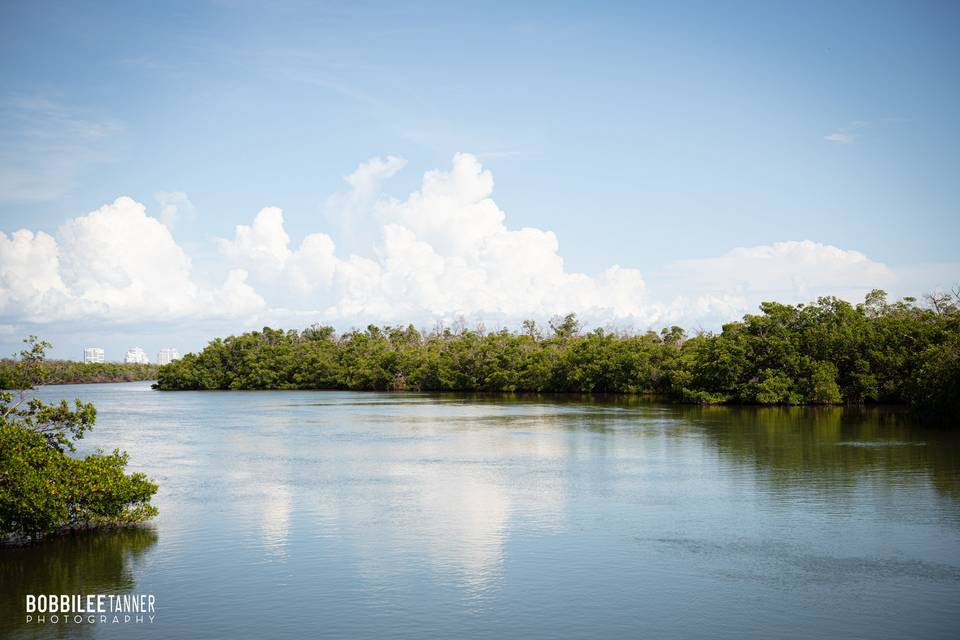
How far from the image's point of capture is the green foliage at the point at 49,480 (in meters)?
17.1

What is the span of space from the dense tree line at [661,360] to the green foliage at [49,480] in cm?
3786

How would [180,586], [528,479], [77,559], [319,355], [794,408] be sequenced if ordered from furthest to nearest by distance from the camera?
[319,355], [794,408], [528,479], [77,559], [180,586]

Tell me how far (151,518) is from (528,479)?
11.7m

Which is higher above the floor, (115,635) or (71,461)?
(71,461)

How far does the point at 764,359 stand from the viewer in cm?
5819

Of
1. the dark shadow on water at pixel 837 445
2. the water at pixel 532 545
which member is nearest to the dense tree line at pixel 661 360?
the dark shadow on water at pixel 837 445

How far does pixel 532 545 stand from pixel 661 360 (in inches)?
2277

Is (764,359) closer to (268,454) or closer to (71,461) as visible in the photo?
(268,454)

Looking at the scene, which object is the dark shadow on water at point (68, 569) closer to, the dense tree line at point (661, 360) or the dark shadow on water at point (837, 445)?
the dark shadow on water at point (837, 445)

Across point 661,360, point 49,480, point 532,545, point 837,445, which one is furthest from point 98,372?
point 532,545

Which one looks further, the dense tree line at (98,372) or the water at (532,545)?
the dense tree line at (98,372)

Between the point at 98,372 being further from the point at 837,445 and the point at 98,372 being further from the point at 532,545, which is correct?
the point at 532,545

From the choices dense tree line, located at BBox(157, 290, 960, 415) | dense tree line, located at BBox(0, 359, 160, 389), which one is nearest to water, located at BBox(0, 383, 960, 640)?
dense tree line, located at BBox(157, 290, 960, 415)

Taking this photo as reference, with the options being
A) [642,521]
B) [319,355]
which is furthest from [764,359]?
[319,355]
